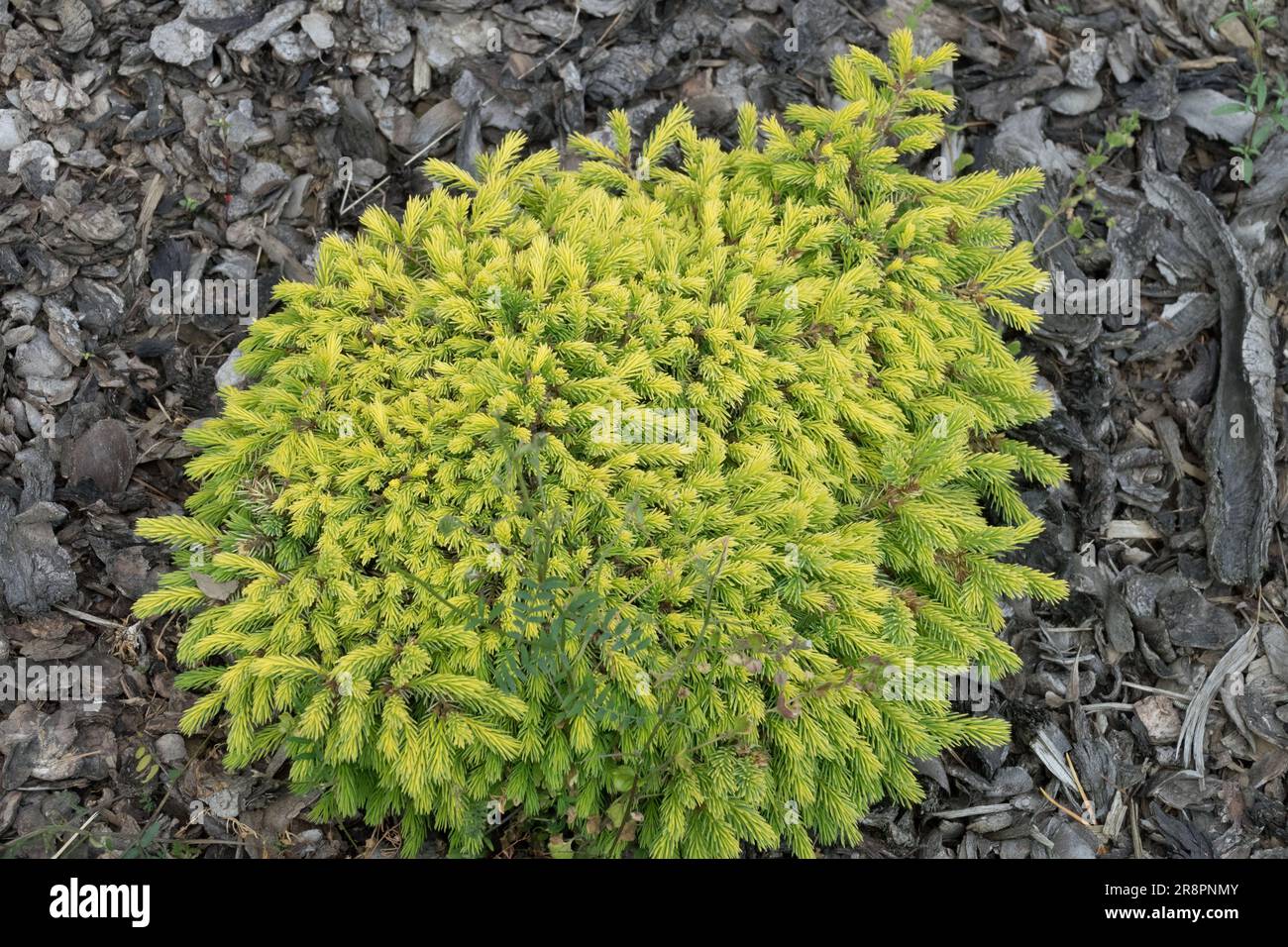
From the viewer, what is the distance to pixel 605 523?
279 centimetres

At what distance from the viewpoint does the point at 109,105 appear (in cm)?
396

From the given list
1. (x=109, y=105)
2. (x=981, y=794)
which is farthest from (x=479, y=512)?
(x=109, y=105)

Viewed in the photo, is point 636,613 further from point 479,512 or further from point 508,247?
point 508,247

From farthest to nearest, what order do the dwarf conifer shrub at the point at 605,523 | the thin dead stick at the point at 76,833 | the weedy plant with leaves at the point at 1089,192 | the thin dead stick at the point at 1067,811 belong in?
the weedy plant with leaves at the point at 1089,192, the thin dead stick at the point at 1067,811, the thin dead stick at the point at 76,833, the dwarf conifer shrub at the point at 605,523

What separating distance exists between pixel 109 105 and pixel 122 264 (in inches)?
26.3

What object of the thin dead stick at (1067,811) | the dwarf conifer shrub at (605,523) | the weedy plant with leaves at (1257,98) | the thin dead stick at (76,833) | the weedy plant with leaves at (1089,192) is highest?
the weedy plant with leaves at (1257,98)

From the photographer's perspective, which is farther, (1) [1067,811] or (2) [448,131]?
(2) [448,131]

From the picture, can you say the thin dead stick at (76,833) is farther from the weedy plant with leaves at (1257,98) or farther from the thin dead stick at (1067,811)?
the weedy plant with leaves at (1257,98)

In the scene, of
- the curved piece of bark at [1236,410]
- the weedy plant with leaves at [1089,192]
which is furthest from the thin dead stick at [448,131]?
the curved piece of bark at [1236,410]

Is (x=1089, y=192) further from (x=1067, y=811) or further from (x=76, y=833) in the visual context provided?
(x=76, y=833)

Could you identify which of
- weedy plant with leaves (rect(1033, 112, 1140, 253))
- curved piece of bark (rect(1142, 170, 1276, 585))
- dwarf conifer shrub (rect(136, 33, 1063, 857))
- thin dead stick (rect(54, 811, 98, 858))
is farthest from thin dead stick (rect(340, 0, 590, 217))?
curved piece of bark (rect(1142, 170, 1276, 585))

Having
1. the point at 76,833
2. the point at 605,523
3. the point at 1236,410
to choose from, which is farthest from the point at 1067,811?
the point at 76,833

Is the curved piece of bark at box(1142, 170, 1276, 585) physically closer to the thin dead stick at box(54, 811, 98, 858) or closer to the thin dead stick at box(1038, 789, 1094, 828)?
the thin dead stick at box(1038, 789, 1094, 828)

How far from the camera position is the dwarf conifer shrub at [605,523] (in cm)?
267
